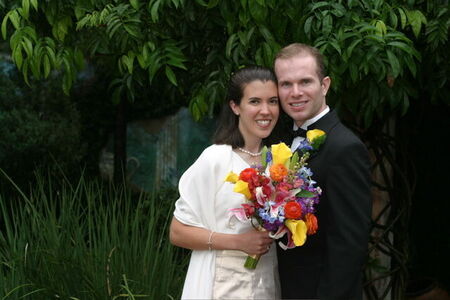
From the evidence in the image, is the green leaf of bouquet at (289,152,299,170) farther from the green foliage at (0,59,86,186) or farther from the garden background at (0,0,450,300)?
the green foliage at (0,59,86,186)

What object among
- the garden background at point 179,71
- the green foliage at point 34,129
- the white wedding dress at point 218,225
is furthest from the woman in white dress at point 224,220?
the green foliage at point 34,129

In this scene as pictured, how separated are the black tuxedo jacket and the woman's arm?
227 millimetres

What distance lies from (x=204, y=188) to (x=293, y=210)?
1.82 ft

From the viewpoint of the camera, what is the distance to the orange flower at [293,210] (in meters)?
3.24

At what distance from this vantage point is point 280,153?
334cm

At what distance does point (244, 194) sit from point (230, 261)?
457 millimetres

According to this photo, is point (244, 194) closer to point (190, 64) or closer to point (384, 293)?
point (190, 64)

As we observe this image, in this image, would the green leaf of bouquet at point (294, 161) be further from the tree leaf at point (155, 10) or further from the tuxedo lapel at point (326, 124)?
the tree leaf at point (155, 10)

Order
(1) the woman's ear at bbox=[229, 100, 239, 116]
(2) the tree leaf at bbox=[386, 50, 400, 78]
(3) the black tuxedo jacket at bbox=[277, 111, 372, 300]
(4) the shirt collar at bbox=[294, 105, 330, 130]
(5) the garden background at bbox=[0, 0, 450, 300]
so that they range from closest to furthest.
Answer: (3) the black tuxedo jacket at bbox=[277, 111, 372, 300] < (4) the shirt collar at bbox=[294, 105, 330, 130] < (1) the woman's ear at bbox=[229, 100, 239, 116] < (2) the tree leaf at bbox=[386, 50, 400, 78] < (5) the garden background at bbox=[0, 0, 450, 300]

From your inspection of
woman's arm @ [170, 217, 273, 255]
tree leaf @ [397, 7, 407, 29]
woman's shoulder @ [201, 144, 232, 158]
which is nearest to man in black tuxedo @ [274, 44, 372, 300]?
woman's arm @ [170, 217, 273, 255]

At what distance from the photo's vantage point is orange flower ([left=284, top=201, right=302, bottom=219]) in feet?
10.6

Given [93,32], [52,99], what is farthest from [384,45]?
[52,99]

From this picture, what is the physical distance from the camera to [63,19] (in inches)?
202

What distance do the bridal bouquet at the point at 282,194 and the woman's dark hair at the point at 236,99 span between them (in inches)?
16.4
